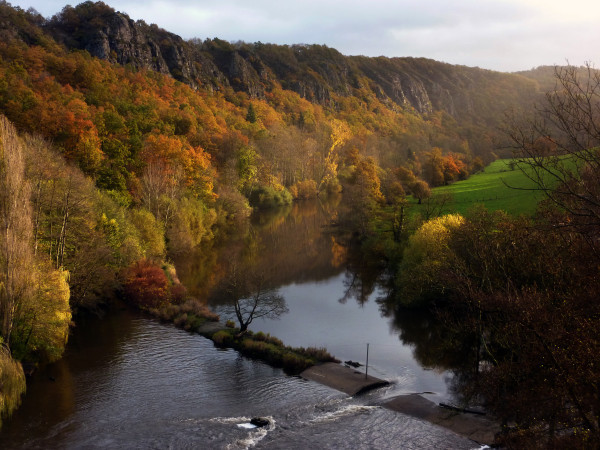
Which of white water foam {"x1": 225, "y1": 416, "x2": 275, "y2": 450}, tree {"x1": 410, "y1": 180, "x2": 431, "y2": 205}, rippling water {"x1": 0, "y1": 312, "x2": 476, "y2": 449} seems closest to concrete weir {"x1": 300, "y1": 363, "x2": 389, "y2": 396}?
rippling water {"x1": 0, "y1": 312, "x2": 476, "y2": 449}

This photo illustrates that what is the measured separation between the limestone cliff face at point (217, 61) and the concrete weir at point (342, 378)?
86.8 metres

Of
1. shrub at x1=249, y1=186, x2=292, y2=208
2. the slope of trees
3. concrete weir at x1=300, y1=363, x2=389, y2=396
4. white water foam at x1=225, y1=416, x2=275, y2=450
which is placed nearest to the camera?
the slope of trees

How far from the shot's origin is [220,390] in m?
Answer: 23.4

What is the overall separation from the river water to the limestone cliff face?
263 feet

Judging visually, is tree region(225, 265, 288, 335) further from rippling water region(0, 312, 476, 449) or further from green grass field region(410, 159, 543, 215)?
green grass field region(410, 159, 543, 215)

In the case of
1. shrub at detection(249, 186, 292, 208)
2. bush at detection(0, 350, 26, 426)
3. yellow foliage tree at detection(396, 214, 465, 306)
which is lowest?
bush at detection(0, 350, 26, 426)

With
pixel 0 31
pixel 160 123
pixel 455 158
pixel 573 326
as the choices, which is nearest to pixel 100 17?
pixel 0 31

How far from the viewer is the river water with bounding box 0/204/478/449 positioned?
1922 centimetres

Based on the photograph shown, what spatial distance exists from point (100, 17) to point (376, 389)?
103m

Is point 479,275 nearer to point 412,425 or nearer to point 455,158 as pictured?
point 412,425

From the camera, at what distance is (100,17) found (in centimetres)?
10319

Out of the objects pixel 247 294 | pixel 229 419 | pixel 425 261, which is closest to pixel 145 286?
pixel 247 294

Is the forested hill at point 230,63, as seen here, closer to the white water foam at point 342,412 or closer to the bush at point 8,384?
the bush at point 8,384

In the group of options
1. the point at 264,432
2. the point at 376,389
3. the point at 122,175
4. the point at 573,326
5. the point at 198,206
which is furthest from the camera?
the point at 198,206
